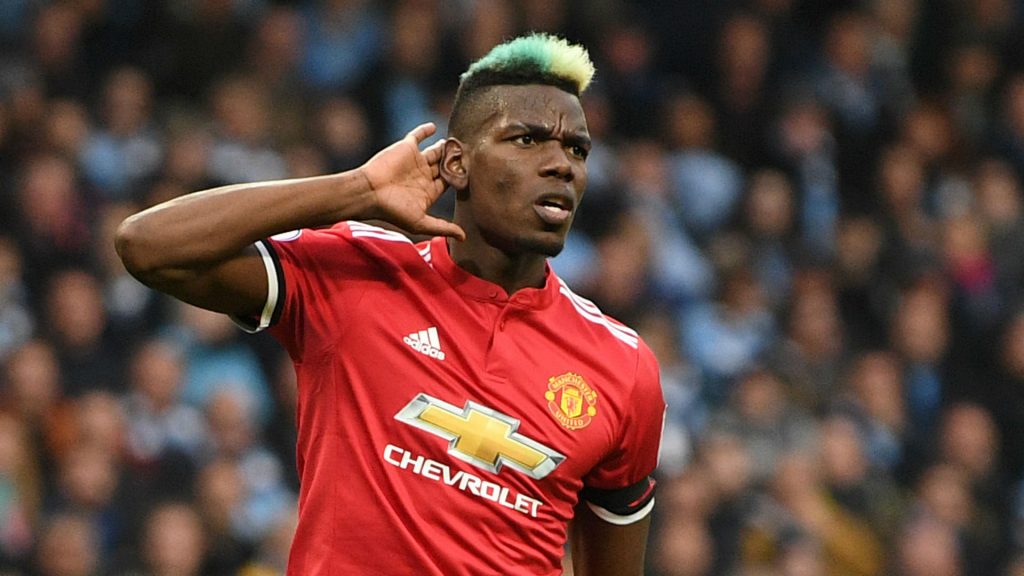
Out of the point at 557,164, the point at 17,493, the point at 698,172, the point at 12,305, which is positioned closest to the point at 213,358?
the point at 12,305

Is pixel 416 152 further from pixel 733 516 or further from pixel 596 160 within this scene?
pixel 596 160

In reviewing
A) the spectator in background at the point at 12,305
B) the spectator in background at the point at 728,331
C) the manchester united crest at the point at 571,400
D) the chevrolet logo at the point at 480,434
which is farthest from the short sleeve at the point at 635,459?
the spectator in background at the point at 728,331

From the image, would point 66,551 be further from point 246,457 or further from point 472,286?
→ point 472,286

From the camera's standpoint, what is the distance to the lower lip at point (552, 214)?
3598 millimetres

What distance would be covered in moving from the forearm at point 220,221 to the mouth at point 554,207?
0.45m

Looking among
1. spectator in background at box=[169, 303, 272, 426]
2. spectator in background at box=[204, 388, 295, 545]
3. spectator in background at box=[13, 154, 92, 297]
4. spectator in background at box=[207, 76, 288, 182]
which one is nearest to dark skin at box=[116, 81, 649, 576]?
spectator in background at box=[204, 388, 295, 545]

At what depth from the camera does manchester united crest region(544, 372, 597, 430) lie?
3.62m

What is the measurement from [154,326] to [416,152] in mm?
4378

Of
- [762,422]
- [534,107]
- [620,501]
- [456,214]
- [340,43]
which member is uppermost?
[534,107]

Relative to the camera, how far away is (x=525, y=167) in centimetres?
360

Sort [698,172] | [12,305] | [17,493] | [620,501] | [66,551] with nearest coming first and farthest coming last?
[620,501], [66,551], [17,493], [12,305], [698,172]

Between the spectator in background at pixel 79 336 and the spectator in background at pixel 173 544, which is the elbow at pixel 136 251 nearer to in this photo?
the spectator in background at pixel 173 544

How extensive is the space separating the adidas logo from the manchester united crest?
0.89 ft

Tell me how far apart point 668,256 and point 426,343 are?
5.80 meters
